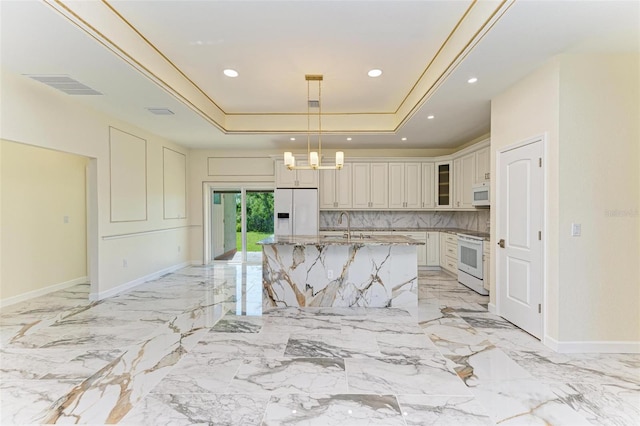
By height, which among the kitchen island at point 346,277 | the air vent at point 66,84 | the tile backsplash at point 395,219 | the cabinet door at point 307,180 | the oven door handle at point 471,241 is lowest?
the kitchen island at point 346,277

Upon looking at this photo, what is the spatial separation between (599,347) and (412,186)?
4230mm

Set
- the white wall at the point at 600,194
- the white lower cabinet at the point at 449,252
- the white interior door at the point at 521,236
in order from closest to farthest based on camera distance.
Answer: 1. the white wall at the point at 600,194
2. the white interior door at the point at 521,236
3. the white lower cabinet at the point at 449,252

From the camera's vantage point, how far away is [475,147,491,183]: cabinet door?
4941 mm

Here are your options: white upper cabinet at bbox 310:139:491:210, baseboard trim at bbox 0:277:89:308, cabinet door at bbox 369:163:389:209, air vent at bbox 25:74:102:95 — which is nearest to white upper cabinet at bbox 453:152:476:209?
white upper cabinet at bbox 310:139:491:210

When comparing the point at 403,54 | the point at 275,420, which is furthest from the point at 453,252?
the point at 275,420

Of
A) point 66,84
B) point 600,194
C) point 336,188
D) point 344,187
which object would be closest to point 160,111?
point 66,84

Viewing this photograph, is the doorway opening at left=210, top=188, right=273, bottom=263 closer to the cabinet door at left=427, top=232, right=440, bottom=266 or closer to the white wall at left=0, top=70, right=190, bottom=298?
the white wall at left=0, top=70, right=190, bottom=298

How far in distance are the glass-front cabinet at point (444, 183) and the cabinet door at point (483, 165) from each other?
37.7 inches

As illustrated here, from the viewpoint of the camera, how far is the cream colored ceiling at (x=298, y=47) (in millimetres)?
2391

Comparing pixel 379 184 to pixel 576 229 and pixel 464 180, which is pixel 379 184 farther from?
pixel 576 229

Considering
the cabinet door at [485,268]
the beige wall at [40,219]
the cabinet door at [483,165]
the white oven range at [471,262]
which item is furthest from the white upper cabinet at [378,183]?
the beige wall at [40,219]

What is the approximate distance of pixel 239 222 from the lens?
24.0ft

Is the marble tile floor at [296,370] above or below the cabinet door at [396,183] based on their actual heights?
below

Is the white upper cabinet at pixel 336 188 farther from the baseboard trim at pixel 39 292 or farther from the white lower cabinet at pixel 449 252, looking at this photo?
the baseboard trim at pixel 39 292
